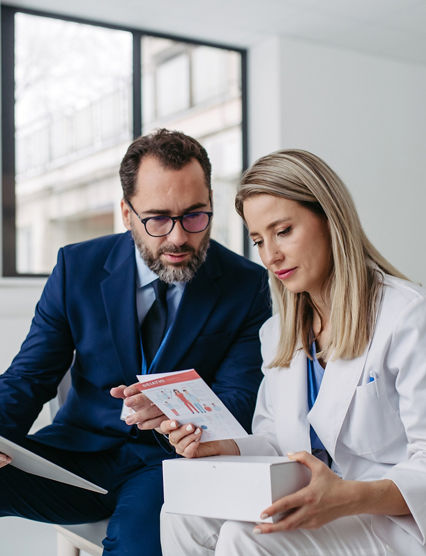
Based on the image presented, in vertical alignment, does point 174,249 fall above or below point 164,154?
below

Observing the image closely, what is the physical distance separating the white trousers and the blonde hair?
1.10 feet

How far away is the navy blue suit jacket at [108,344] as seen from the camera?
200 cm

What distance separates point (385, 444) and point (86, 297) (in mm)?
975

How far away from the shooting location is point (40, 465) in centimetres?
161

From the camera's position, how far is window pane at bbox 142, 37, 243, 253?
500cm

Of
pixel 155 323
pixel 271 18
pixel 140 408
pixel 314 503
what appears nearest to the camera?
pixel 314 503

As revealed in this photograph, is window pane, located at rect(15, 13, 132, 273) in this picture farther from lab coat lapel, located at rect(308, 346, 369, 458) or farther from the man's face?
lab coat lapel, located at rect(308, 346, 369, 458)

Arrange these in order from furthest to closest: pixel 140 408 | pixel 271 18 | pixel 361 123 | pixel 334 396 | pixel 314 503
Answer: pixel 361 123 < pixel 271 18 < pixel 140 408 < pixel 334 396 < pixel 314 503

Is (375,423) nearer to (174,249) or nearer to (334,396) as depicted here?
(334,396)

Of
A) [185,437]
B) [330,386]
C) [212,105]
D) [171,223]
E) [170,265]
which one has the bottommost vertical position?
[185,437]

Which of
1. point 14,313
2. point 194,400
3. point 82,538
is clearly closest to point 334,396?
point 194,400

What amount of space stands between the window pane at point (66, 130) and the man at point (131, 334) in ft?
8.04

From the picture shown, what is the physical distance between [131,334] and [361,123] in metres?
3.66

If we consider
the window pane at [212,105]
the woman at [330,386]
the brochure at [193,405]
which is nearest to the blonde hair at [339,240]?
the woman at [330,386]
